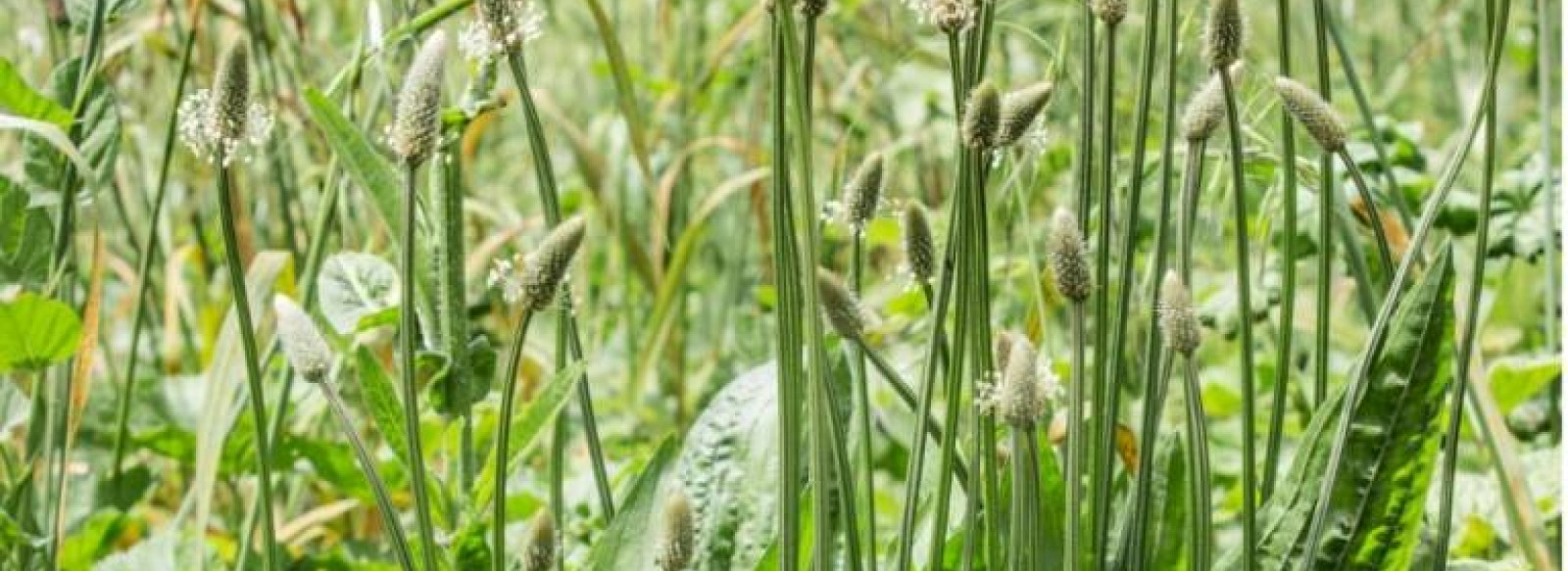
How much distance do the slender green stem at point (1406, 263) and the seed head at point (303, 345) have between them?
37 cm

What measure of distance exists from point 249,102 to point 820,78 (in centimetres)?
152

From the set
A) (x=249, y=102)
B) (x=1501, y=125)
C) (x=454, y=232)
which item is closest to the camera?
(x=249, y=102)

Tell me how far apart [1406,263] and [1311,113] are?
7 centimetres

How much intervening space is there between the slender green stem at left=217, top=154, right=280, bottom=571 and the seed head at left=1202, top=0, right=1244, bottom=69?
332mm

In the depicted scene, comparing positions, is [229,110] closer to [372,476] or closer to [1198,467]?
[372,476]

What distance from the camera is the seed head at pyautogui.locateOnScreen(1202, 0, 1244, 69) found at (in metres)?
0.66

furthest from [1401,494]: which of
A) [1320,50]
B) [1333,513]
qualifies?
[1320,50]

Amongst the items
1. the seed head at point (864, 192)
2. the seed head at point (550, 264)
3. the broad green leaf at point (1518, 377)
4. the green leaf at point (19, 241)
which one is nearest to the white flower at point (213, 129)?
the seed head at point (550, 264)

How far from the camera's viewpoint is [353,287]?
1.06 metres

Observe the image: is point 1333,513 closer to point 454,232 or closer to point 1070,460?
point 1070,460

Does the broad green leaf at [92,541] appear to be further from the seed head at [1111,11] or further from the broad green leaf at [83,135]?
the seed head at [1111,11]

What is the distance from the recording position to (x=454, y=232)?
3.13 feet

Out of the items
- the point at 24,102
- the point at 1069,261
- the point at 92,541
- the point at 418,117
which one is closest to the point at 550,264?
the point at 418,117

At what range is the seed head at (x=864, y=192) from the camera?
72 centimetres
